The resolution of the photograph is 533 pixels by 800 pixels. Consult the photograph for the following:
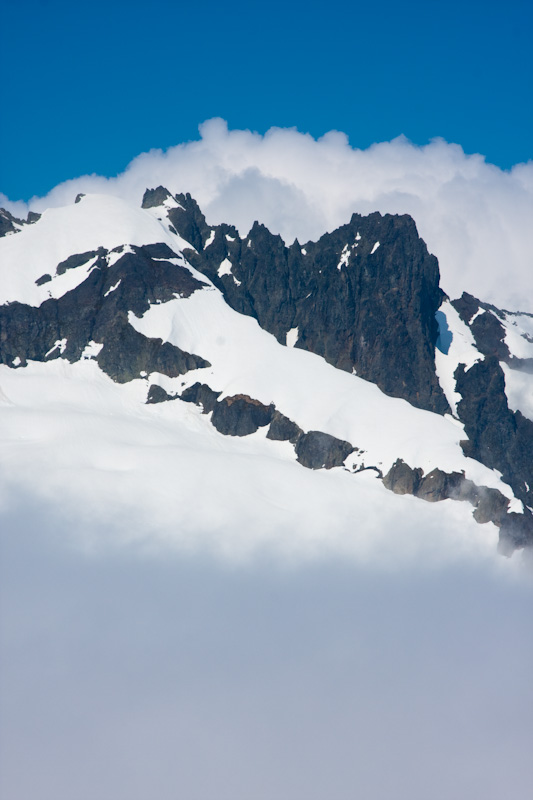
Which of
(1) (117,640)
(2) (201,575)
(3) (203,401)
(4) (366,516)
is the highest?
(3) (203,401)

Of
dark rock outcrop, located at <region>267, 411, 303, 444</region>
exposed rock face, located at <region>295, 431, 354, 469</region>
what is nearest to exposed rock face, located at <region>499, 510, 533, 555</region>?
exposed rock face, located at <region>295, 431, 354, 469</region>

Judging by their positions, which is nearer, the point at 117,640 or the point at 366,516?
the point at 366,516

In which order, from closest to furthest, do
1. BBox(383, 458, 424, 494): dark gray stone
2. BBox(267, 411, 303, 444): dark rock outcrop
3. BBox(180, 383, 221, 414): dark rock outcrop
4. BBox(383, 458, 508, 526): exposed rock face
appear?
1. BBox(383, 458, 508, 526): exposed rock face
2. BBox(383, 458, 424, 494): dark gray stone
3. BBox(267, 411, 303, 444): dark rock outcrop
4. BBox(180, 383, 221, 414): dark rock outcrop

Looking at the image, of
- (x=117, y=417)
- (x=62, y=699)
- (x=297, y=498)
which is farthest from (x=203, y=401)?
(x=62, y=699)

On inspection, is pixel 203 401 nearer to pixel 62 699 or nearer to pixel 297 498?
pixel 297 498

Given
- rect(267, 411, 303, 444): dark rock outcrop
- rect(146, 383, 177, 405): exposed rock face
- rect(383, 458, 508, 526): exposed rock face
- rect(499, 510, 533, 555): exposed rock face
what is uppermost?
rect(146, 383, 177, 405): exposed rock face

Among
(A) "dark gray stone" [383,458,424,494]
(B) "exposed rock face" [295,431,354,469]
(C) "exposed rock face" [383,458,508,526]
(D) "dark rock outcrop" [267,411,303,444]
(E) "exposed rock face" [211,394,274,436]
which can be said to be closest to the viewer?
(C) "exposed rock face" [383,458,508,526]

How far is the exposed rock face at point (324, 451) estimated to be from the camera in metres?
189

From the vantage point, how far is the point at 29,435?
188750mm

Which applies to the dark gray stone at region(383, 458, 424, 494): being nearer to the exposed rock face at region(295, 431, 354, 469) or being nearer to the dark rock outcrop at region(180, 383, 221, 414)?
the exposed rock face at region(295, 431, 354, 469)

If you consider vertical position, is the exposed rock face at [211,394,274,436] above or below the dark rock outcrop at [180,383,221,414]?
below

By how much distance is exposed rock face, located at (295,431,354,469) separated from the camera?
188625 millimetres

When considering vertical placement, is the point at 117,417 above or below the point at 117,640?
above

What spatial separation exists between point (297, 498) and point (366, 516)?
486 inches
